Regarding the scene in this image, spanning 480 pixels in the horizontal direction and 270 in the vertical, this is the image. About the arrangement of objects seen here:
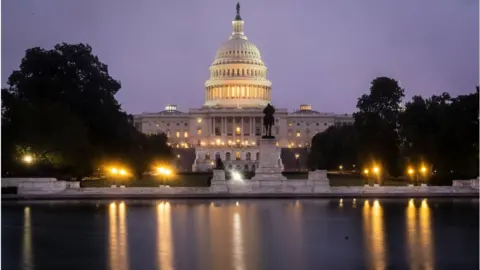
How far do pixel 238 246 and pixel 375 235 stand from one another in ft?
16.0

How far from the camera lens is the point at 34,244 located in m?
24.1

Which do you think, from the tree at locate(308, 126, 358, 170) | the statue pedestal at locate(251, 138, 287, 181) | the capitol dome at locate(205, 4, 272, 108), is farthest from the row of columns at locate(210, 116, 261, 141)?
the statue pedestal at locate(251, 138, 287, 181)

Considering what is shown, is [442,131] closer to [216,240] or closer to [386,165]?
[386,165]

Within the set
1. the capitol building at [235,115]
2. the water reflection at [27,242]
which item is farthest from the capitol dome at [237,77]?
the water reflection at [27,242]

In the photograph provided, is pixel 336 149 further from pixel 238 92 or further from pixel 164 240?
pixel 238 92

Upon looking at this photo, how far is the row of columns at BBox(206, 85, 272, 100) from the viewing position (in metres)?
178

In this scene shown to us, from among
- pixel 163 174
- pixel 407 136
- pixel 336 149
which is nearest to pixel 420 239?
pixel 407 136

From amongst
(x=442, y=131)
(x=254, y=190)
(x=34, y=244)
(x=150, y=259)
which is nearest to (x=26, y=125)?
(x=254, y=190)

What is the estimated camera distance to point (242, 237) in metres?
25.8

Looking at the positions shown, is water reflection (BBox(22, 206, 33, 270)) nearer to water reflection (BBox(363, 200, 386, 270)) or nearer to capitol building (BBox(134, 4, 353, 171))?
water reflection (BBox(363, 200, 386, 270))

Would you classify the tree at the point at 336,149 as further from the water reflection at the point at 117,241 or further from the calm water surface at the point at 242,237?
the water reflection at the point at 117,241

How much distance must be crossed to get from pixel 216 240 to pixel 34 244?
501 cm

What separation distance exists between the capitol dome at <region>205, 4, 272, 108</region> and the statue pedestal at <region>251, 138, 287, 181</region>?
11380 centimetres

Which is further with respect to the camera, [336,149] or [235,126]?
[235,126]
